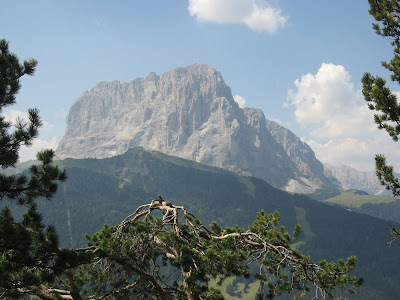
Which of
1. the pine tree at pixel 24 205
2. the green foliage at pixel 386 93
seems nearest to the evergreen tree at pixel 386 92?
the green foliage at pixel 386 93

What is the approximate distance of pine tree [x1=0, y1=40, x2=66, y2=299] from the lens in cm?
900

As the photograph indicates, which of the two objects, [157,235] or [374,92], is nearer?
[157,235]

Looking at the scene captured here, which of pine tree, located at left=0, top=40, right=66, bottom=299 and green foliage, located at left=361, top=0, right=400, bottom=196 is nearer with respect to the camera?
pine tree, located at left=0, top=40, right=66, bottom=299

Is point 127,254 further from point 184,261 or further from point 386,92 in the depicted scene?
point 386,92

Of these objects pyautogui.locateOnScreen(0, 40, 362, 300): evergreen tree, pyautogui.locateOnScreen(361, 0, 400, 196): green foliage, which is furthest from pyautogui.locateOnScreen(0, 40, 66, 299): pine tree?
pyautogui.locateOnScreen(361, 0, 400, 196): green foliage

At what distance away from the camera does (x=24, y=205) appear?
12.5m

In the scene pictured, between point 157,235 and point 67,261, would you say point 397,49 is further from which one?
point 67,261

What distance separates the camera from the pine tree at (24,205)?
9.00 m

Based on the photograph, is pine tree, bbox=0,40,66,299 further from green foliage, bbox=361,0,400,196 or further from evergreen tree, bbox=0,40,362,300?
green foliage, bbox=361,0,400,196

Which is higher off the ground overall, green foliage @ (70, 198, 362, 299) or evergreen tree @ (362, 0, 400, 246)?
evergreen tree @ (362, 0, 400, 246)

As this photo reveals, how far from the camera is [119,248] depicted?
10.2 meters

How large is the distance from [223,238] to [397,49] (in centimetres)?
1536

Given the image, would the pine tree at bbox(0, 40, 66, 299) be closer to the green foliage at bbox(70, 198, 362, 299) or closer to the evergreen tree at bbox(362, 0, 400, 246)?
the green foliage at bbox(70, 198, 362, 299)

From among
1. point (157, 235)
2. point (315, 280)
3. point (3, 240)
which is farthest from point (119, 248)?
point (315, 280)
